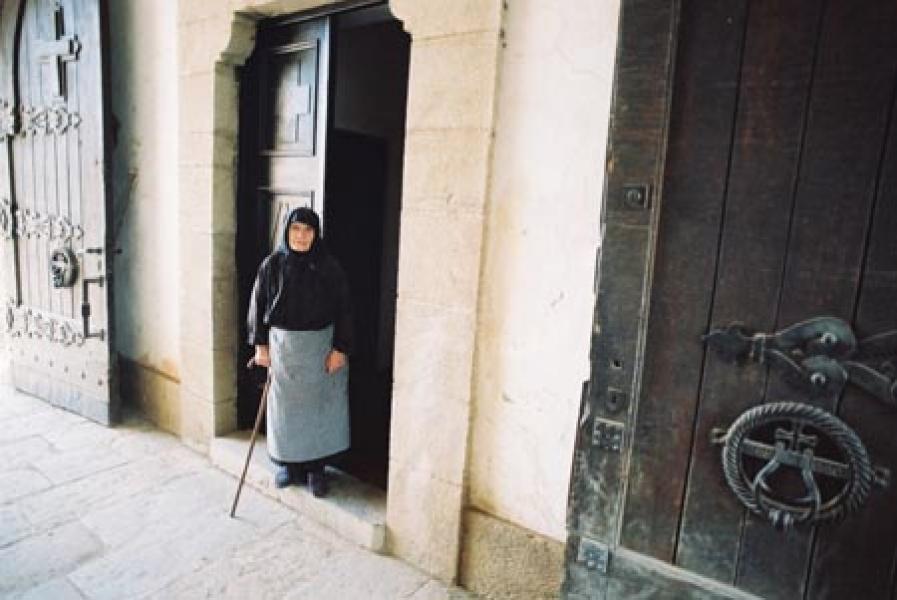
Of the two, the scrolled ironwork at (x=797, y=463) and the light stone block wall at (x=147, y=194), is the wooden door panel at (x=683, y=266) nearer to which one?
the scrolled ironwork at (x=797, y=463)

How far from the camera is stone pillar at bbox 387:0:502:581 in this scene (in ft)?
5.84

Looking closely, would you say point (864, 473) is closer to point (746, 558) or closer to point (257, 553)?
point (746, 558)

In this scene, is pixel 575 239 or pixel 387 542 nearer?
pixel 575 239

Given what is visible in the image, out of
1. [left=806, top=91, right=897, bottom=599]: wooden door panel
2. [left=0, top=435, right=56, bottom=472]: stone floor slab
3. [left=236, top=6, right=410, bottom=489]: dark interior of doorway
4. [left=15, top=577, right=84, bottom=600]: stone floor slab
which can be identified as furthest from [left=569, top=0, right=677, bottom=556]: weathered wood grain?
[left=0, top=435, right=56, bottom=472]: stone floor slab

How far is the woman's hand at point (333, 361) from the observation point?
235cm

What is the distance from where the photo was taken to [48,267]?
3248mm

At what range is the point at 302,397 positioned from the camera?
2.33 meters

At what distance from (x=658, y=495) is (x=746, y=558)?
0.22 metres

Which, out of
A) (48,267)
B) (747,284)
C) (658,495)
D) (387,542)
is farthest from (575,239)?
(48,267)

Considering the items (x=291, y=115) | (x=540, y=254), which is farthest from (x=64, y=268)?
(x=540, y=254)

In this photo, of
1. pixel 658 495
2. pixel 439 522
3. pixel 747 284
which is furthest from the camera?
pixel 439 522

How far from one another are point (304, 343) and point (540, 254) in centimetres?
115

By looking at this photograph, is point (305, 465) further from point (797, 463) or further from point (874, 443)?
point (874, 443)

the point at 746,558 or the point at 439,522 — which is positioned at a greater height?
the point at 746,558
